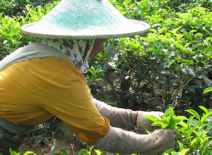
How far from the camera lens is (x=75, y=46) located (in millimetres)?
1836

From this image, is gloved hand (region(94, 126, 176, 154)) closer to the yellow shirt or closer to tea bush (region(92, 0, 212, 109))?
the yellow shirt

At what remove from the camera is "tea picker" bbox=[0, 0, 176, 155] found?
65.5 inches

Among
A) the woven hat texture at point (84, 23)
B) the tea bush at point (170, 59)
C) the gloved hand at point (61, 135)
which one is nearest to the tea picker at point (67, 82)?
the woven hat texture at point (84, 23)

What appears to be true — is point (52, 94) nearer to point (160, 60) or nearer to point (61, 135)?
point (61, 135)

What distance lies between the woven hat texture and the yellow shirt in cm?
20

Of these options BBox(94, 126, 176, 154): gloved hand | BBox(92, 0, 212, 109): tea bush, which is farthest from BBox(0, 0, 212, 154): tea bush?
BBox(94, 126, 176, 154): gloved hand

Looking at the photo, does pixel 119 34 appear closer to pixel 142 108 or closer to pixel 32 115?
pixel 32 115

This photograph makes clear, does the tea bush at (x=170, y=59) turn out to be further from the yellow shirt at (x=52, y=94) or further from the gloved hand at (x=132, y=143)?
the yellow shirt at (x=52, y=94)

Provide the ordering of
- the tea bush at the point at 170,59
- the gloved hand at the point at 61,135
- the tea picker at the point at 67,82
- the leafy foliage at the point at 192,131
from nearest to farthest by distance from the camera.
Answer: the leafy foliage at the point at 192,131, the tea picker at the point at 67,82, the gloved hand at the point at 61,135, the tea bush at the point at 170,59

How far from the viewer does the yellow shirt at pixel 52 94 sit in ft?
5.45

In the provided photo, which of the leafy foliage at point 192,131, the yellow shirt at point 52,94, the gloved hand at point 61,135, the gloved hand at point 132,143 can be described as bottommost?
the gloved hand at point 61,135

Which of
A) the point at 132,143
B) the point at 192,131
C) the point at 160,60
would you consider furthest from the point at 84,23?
the point at 160,60

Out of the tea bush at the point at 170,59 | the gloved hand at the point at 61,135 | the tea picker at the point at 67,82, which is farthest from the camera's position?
the tea bush at the point at 170,59

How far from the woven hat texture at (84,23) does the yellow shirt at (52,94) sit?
20 centimetres
